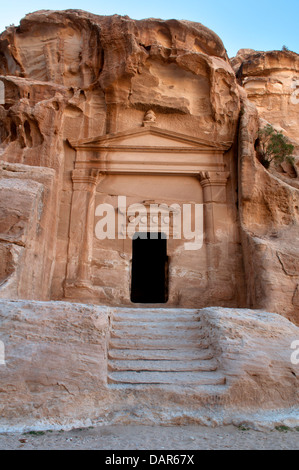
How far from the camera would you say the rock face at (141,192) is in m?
5.34

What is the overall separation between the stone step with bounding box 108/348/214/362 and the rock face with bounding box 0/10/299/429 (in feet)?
0.07

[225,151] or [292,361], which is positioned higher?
[225,151]

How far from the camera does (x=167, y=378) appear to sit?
13.8ft

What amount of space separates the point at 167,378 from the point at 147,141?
7.66 m

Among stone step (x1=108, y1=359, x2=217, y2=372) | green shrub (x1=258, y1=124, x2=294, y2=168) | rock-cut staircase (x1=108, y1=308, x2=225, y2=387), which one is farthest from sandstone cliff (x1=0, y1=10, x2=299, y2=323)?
stone step (x1=108, y1=359, x2=217, y2=372)

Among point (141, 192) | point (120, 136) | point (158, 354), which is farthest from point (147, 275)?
point (158, 354)

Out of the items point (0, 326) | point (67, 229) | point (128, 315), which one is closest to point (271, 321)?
point (128, 315)

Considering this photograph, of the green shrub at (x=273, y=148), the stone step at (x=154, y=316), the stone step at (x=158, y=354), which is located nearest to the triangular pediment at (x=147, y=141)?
the green shrub at (x=273, y=148)

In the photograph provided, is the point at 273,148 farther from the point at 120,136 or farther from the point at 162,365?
the point at 162,365

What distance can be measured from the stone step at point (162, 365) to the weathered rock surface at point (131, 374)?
12mm
